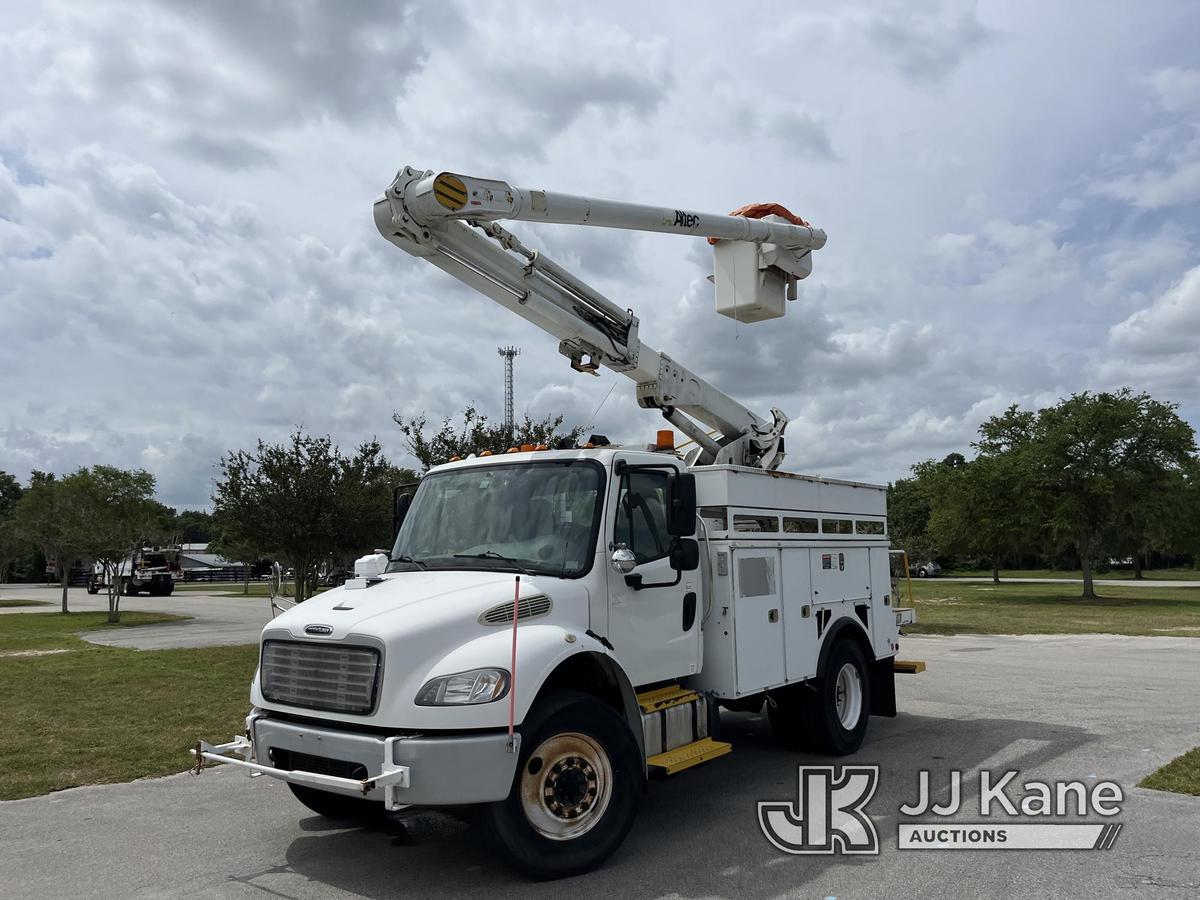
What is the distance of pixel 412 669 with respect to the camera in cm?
488

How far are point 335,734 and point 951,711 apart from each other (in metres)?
7.86

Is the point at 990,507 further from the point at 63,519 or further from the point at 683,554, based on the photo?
the point at 683,554

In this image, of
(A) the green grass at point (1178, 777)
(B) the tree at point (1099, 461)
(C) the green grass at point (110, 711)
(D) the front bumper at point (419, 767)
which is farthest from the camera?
(B) the tree at point (1099, 461)

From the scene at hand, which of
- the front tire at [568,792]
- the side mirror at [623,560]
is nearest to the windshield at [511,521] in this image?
the side mirror at [623,560]

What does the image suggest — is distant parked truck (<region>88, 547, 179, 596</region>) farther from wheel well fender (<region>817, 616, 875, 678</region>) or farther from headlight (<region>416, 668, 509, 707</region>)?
headlight (<region>416, 668, 509, 707</region>)

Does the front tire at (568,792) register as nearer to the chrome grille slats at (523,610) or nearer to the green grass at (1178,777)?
the chrome grille slats at (523,610)

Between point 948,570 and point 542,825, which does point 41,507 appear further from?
point 948,570

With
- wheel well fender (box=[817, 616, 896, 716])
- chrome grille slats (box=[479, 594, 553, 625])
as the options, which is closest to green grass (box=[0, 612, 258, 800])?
chrome grille slats (box=[479, 594, 553, 625])

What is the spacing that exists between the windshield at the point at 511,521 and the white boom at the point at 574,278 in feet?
5.88

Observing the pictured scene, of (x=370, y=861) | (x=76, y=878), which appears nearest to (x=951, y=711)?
(x=370, y=861)

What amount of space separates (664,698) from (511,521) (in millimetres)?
1574

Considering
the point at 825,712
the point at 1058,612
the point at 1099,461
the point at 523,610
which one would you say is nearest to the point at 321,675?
the point at 523,610

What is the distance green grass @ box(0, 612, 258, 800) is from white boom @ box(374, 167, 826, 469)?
5172mm

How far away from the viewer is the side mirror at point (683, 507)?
19.2 feet
